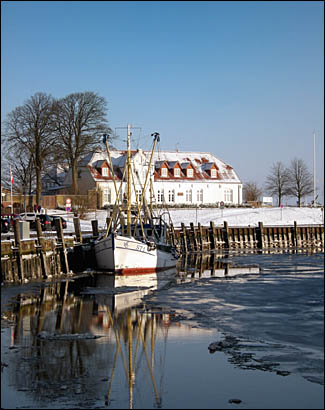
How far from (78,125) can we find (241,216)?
22.9m

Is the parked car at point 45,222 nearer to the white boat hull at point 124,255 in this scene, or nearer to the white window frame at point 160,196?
the white boat hull at point 124,255

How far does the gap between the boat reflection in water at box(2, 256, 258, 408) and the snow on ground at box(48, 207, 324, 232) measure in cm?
4178

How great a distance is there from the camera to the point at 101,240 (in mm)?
39312

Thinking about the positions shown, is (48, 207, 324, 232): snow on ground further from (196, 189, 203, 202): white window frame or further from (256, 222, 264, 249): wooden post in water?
(196, 189, 203, 202): white window frame

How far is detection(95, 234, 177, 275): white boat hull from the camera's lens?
38.6 metres

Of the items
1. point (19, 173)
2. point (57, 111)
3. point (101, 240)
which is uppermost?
point (57, 111)

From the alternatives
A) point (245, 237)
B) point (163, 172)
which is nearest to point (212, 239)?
point (245, 237)

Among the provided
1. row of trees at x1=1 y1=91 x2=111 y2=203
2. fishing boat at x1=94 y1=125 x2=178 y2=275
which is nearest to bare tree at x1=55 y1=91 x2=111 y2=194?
row of trees at x1=1 y1=91 x2=111 y2=203

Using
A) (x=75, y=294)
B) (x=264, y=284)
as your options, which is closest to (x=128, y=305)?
(x=75, y=294)

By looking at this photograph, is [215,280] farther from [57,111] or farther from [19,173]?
[19,173]

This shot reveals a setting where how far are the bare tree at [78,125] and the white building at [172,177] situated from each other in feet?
17.1

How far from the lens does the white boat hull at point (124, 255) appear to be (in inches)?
1521

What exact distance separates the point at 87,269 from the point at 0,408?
28.5 metres

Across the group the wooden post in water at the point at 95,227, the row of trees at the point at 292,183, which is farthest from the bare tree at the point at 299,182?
the wooden post in water at the point at 95,227
